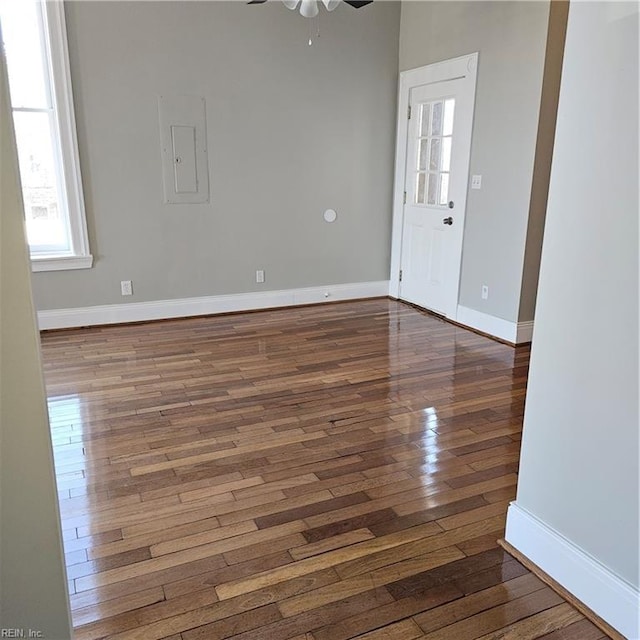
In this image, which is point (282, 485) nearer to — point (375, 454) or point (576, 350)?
point (375, 454)

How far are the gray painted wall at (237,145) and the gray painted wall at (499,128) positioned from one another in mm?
925

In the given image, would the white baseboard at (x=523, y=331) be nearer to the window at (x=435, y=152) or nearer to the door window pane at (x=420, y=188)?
the window at (x=435, y=152)

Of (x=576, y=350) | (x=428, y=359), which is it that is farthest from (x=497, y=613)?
(x=428, y=359)

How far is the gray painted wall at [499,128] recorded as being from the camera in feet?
12.9

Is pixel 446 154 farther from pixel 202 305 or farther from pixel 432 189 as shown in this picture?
pixel 202 305

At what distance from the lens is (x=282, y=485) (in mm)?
2393

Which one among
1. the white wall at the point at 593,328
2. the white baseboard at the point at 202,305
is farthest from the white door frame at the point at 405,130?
the white wall at the point at 593,328

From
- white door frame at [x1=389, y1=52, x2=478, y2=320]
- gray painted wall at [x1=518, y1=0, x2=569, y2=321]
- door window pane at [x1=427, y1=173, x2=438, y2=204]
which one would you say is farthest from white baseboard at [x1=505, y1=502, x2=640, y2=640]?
door window pane at [x1=427, y1=173, x2=438, y2=204]

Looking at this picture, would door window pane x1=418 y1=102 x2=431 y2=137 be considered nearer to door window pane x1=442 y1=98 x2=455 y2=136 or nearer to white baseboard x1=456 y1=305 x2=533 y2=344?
door window pane x1=442 y1=98 x2=455 y2=136

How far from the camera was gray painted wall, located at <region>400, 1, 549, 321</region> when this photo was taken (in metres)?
3.92

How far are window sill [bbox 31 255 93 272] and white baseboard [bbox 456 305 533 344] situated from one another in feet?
10.4

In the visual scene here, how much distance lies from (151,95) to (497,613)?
4.34 meters

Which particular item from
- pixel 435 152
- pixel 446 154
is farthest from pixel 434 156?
pixel 446 154

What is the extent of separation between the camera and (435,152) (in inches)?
194
